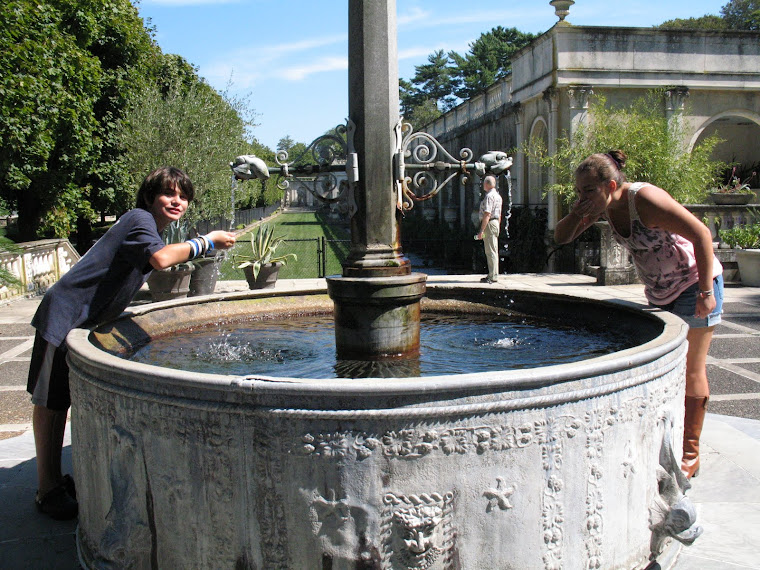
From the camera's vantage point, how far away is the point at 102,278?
3.34 meters

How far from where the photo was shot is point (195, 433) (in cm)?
251

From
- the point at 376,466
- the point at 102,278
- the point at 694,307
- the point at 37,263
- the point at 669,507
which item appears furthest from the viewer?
the point at 37,263

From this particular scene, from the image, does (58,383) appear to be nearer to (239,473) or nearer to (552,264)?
(239,473)

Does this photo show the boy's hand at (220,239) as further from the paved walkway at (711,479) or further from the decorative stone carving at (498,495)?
the decorative stone carving at (498,495)

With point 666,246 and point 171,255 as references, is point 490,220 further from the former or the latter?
point 171,255

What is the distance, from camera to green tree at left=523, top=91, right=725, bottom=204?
14.5m

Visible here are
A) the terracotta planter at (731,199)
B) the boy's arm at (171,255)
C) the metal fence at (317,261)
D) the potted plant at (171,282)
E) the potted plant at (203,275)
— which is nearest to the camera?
the boy's arm at (171,255)

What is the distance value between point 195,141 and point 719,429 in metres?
12.7

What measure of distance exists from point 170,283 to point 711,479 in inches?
347

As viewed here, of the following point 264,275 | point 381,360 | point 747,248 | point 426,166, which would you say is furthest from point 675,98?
point 381,360

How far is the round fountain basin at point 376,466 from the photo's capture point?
2373 millimetres

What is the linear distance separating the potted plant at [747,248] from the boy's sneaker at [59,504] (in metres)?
12.5

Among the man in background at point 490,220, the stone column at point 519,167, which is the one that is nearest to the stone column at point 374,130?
the man in background at point 490,220

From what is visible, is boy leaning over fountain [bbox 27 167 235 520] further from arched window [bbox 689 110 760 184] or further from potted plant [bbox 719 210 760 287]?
arched window [bbox 689 110 760 184]
